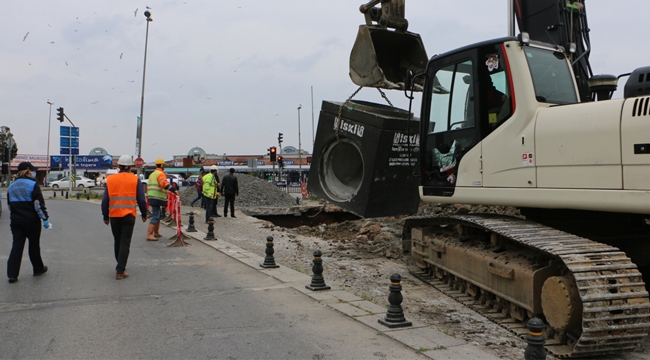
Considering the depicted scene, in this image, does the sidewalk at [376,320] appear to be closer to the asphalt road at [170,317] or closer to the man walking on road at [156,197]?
the asphalt road at [170,317]

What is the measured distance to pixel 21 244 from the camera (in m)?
7.49

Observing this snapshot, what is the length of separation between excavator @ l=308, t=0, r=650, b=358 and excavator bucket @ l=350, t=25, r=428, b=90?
0.07 m

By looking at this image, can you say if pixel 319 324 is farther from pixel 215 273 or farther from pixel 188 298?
pixel 215 273

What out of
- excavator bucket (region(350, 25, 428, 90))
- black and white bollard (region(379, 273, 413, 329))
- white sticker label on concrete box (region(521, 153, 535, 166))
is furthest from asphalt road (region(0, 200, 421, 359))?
excavator bucket (region(350, 25, 428, 90))

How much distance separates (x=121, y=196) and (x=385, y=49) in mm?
5080

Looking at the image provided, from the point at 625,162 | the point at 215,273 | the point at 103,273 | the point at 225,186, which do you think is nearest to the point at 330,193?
the point at 215,273

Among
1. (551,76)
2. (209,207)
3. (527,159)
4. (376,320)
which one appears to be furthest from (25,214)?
(209,207)

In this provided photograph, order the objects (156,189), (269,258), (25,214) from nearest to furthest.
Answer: (25,214), (269,258), (156,189)

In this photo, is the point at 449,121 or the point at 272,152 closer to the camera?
the point at 449,121

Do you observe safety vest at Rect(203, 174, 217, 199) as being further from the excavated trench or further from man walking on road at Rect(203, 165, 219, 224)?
the excavated trench

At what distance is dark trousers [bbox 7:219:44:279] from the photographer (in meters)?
7.40

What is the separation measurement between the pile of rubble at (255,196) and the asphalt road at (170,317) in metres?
15.4

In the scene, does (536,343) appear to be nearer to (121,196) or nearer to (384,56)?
(121,196)

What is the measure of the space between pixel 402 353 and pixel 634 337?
1906mm
